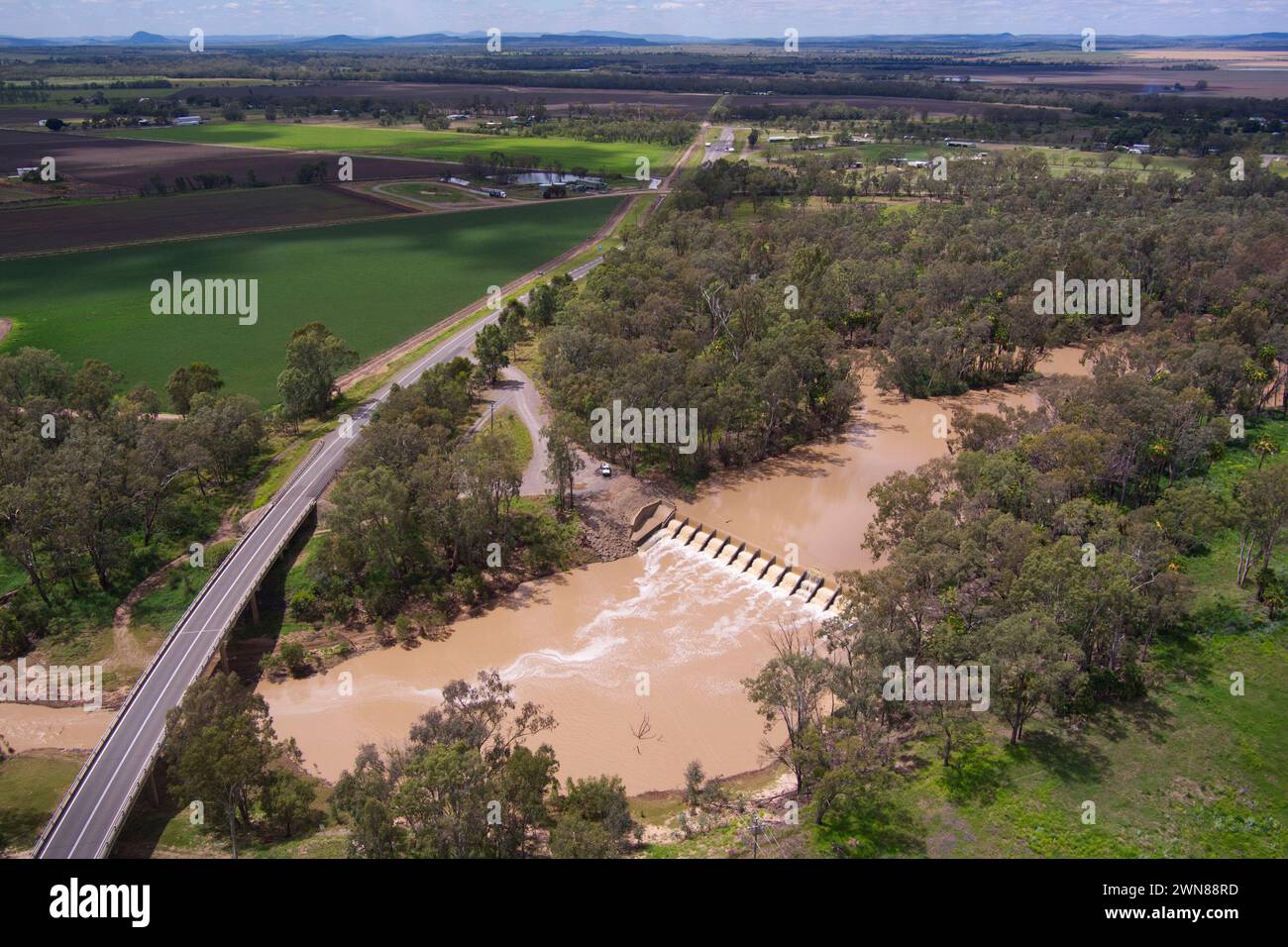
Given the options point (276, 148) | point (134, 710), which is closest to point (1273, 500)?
point (134, 710)

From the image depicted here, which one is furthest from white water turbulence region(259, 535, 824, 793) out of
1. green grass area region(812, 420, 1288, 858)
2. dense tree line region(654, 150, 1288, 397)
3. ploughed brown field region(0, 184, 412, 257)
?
ploughed brown field region(0, 184, 412, 257)

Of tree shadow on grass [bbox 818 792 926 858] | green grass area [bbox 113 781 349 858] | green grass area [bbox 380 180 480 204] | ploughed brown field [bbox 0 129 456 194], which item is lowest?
green grass area [bbox 113 781 349 858]

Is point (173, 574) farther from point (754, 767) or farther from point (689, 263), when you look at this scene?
point (689, 263)

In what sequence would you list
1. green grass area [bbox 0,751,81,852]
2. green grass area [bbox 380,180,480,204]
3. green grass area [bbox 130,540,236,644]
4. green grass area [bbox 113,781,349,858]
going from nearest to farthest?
1. green grass area [bbox 113,781,349,858]
2. green grass area [bbox 0,751,81,852]
3. green grass area [bbox 130,540,236,644]
4. green grass area [bbox 380,180,480,204]

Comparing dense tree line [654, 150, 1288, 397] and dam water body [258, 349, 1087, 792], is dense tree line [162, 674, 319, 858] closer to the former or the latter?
dam water body [258, 349, 1087, 792]

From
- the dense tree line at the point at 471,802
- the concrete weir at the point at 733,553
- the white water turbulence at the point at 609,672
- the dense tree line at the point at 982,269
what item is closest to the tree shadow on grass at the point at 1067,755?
the white water turbulence at the point at 609,672
